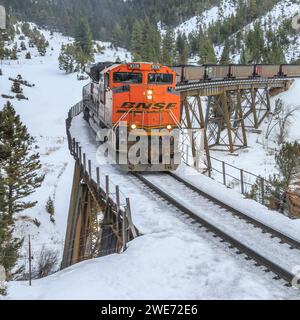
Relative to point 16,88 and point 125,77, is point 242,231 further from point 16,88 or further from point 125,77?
point 16,88

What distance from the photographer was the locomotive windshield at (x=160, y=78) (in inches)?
675

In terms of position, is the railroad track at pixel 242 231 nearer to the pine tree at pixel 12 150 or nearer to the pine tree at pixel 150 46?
the pine tree at pixel 12 150

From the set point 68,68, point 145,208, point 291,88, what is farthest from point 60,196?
point 68,68

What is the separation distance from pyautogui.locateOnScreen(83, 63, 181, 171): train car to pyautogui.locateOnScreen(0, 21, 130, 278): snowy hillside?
40.4 feet

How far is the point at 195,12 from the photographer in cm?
15600

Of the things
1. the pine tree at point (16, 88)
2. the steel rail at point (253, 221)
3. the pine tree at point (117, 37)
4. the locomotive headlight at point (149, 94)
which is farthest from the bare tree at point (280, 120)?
the pine tree at point (117, 37)

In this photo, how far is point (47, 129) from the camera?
160 feet

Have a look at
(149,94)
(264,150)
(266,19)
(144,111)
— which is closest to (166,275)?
(144,111)

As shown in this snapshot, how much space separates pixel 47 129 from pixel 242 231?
1614 inches

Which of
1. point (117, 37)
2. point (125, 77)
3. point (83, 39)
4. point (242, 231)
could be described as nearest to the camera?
point (242, 231)

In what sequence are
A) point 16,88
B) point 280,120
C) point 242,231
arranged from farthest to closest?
point 16,88, point 280,120, point 242,231

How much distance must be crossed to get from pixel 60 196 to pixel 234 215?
24.9 meters
